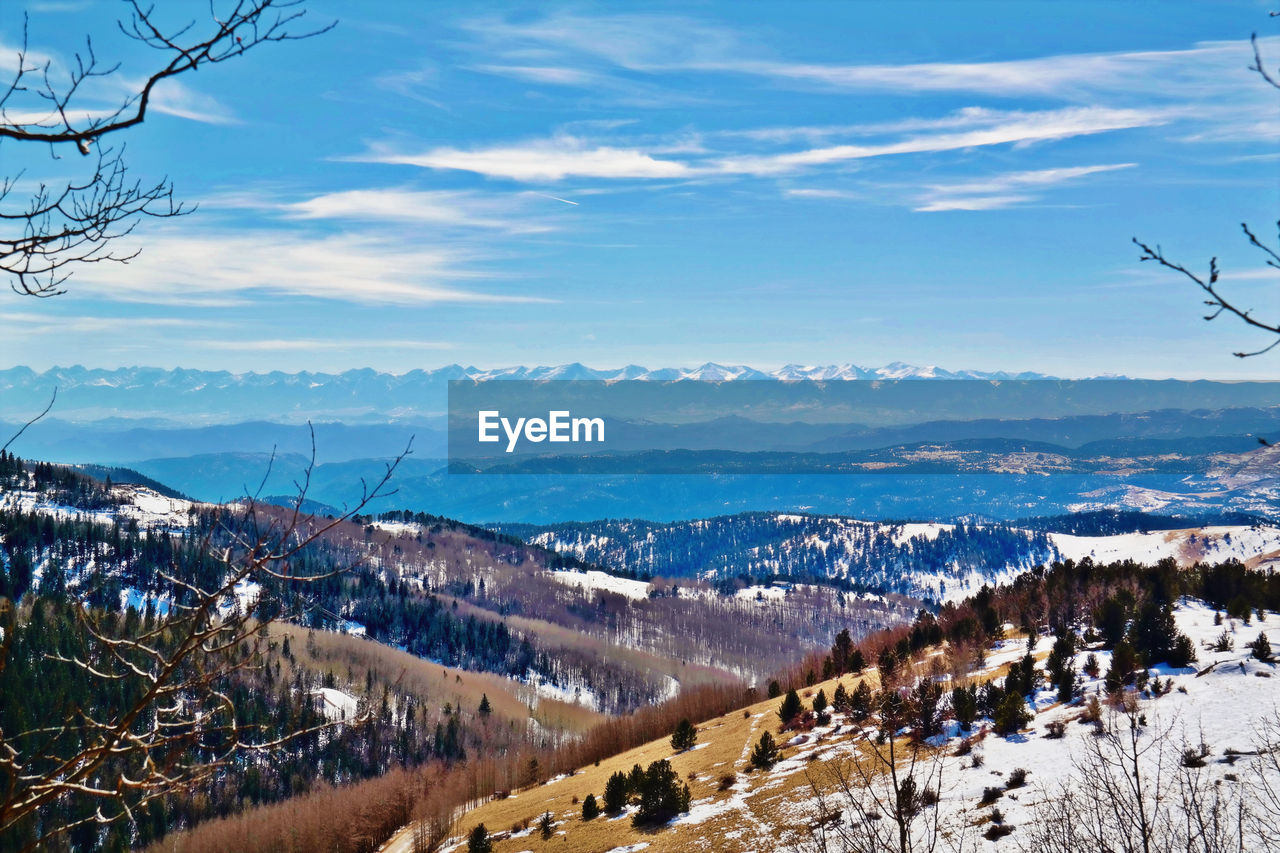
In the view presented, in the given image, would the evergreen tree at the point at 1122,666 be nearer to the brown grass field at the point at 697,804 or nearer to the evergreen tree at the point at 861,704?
the evergreen tree at the point at 861,704

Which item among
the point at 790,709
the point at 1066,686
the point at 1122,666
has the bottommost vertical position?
the point at 790,709

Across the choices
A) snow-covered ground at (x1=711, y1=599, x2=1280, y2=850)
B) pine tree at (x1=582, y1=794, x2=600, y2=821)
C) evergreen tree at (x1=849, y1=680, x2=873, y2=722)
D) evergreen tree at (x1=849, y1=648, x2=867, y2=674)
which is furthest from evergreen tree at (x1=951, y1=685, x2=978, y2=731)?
evergreen tree at (x1=849, y1=648, x2=867, y2=674)

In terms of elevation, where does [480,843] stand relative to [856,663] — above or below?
below

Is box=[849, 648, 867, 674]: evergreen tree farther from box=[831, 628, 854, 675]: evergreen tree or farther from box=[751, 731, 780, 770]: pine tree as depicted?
box=[751, 731, 780, 770]: pine tree

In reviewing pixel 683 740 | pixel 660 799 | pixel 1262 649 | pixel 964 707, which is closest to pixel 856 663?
pixel 683 740

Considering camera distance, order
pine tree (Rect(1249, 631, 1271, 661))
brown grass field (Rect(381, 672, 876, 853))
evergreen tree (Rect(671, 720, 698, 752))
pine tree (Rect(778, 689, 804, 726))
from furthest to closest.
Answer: evergreen tree (Rect(671, 720, 698, 752)), pine tree (Rect(778, 689, 804, 726)), brown grass field (Rect(381, 672, 876, 853)), pine tree (Rect(1249, 631, 1271, 661))

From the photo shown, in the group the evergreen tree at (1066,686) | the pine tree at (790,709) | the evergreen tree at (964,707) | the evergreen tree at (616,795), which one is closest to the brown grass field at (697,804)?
the evergreen tree at (616,795)

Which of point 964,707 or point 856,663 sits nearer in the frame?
point 964,707

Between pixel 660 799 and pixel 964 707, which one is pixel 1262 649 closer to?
pixel 964 707

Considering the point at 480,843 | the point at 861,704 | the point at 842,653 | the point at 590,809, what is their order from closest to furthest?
1. the point at 861,704
2. the point at 480,843
3. the point at 590,809
4. the point at 842,653

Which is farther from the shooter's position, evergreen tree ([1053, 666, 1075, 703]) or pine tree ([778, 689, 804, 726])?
pine tree ([778, 689, 804, 726])
